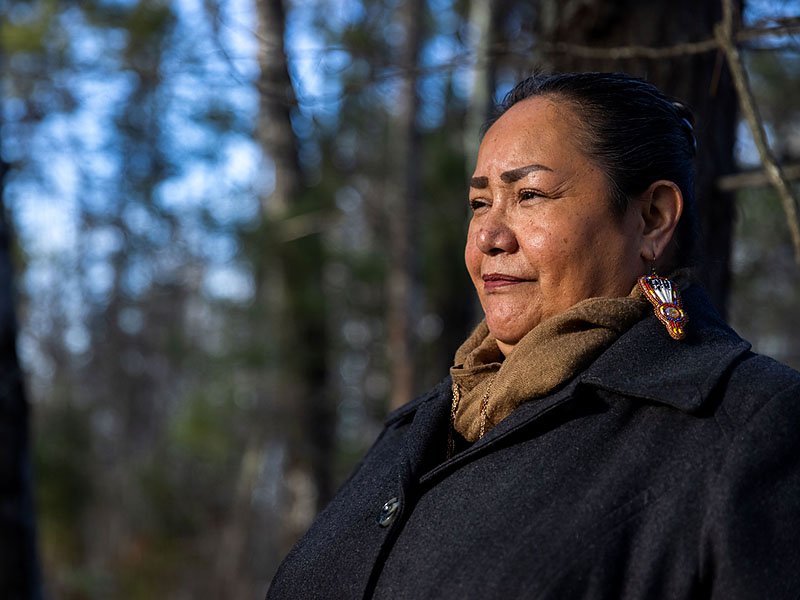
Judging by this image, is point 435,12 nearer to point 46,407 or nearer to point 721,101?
point 46,407

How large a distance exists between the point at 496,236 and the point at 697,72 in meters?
1.48

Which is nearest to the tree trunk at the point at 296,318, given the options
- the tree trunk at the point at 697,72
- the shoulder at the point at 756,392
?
the tree trunk at the point at 697,72

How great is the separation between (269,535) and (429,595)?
8958 millimetres

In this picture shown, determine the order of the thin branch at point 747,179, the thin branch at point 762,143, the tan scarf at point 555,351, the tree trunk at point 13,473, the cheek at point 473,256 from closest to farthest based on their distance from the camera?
1. the tan scarf at point 555,351
2. the cheek at point 473,256
3. the thin branch at point 762,143
4. the thin branch at point 747,179
5. the tree trunk at point 13,473

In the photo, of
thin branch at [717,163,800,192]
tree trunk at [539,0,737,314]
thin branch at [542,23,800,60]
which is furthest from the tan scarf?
tree trunk at [539,0,737,314]

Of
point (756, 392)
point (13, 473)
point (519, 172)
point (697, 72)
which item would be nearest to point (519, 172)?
point (519, 172)

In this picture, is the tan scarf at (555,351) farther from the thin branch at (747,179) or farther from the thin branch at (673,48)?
the thin branch at (747,179)

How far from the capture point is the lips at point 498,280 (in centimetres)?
193

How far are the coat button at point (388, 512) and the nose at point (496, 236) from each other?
0.56 metres

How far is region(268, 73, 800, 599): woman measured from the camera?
1.50 m

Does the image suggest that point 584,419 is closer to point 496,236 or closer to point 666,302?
point 666,302

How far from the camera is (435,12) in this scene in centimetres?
1130

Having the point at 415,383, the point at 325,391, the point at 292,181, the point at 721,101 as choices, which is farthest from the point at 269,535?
the point at 721,101

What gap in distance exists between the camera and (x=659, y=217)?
1.92 m
